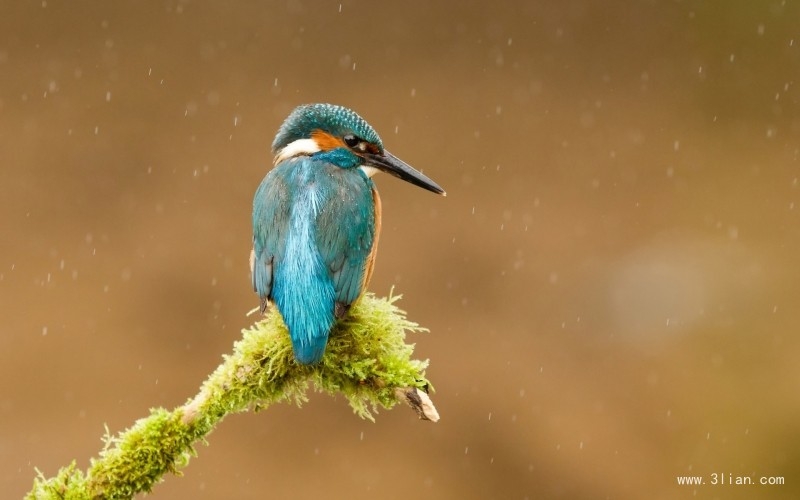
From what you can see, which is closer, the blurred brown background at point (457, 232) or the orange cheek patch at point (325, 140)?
the orange cheek patch at point (325, 140)

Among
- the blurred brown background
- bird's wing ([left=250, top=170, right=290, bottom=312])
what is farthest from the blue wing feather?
the blurred brown background

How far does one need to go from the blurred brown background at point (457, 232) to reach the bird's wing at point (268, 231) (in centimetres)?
331

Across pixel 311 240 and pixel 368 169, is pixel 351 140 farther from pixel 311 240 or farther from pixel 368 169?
pixel 311 240

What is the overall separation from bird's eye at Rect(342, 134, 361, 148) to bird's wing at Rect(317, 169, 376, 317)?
0.30ft

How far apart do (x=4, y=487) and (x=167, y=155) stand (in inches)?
91.7

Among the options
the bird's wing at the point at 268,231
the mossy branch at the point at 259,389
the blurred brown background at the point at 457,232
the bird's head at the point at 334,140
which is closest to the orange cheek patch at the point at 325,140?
the bird's head at the point at 334,140

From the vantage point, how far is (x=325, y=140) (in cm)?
218

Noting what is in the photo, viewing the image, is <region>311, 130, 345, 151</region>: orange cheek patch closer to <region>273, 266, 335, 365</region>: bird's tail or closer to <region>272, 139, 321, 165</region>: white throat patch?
<region>272, 139, 321, 165</region>: white throat patch

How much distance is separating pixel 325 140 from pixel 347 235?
11.5 inches

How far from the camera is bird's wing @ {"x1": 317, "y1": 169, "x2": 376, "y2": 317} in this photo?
1937 mm

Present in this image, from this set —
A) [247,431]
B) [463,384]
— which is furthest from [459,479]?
[247,431]

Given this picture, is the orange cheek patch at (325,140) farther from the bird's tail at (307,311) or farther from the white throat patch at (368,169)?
the bird's tail at (307,311)

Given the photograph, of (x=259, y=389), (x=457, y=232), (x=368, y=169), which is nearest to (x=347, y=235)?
(x=368, y=169)

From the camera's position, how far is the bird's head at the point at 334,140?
216cm
